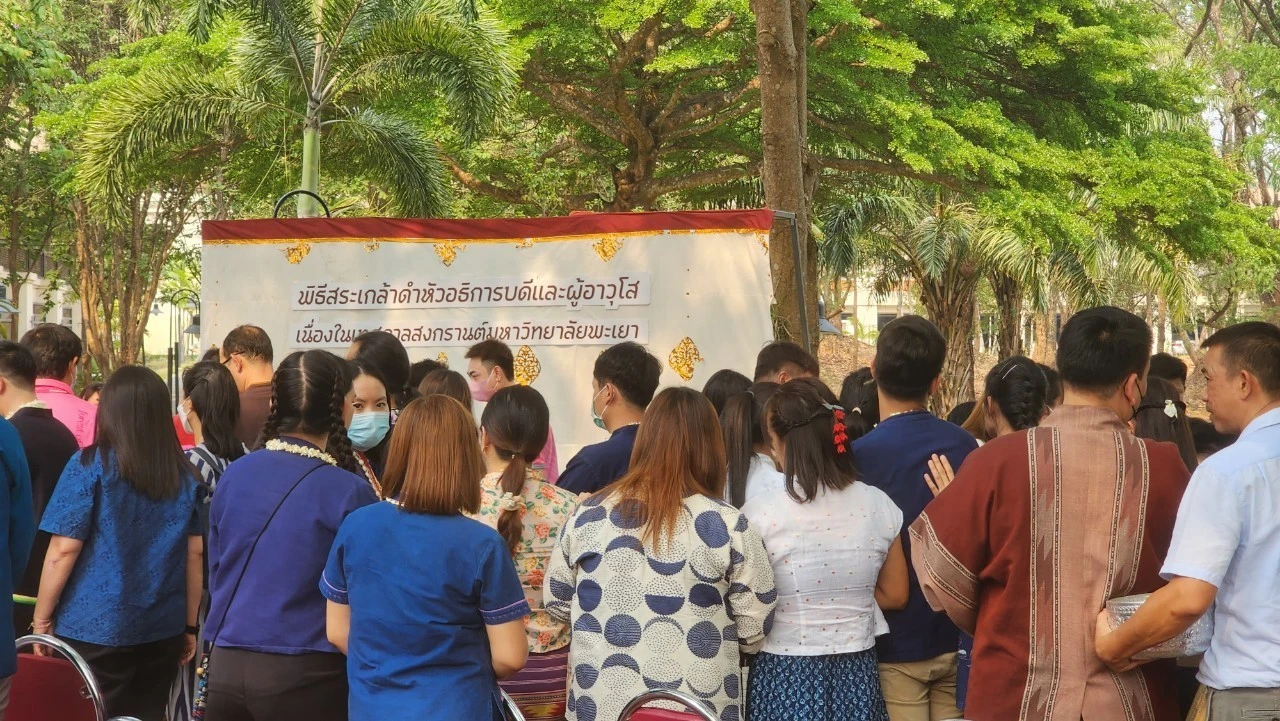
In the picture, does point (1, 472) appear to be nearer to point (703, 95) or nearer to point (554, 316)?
point (554, 316)

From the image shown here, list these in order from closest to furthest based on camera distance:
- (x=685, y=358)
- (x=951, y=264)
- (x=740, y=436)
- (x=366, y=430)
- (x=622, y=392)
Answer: (x=740, y=436) < (x=622, y=392) < (x=366, y=430) < (x=685, y=358) < (x=951, y=264)

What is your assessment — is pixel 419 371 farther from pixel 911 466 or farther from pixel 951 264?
pixel 951 264

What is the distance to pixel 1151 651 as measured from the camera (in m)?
2.98

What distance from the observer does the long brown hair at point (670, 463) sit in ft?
11.2

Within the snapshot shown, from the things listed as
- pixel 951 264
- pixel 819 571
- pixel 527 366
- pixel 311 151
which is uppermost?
pixel 951 264

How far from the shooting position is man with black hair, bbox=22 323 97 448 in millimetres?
5469

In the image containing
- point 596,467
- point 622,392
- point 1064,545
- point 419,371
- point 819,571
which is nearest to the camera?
point 1064,545

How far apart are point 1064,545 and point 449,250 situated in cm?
522

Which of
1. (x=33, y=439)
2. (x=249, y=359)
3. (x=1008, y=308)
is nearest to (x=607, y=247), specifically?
(x=249, y=359)

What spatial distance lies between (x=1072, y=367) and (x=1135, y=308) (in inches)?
1870

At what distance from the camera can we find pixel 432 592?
3.19 meters

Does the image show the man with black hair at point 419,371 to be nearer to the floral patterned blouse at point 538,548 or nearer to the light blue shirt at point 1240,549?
the floral patterned blouse at point 538,548

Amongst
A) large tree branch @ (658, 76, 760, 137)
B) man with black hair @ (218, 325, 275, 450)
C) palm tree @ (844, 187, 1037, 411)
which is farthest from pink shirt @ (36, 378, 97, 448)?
palm tree @ (844, 187, 1037, 411)

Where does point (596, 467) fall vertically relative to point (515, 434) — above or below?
below
